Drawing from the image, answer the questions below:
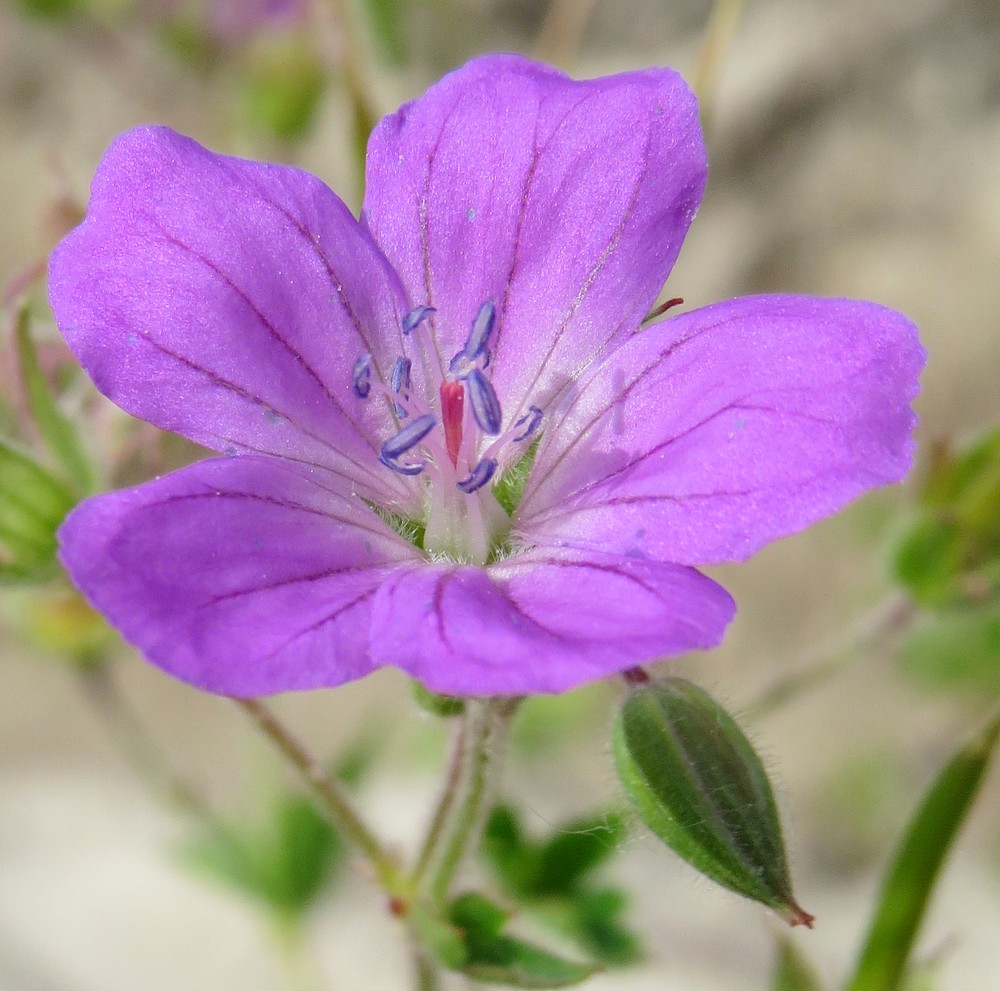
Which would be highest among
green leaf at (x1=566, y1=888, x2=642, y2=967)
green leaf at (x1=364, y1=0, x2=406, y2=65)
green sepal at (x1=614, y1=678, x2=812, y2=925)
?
green leaf at (x1=364, y1=0, x2=406, y2=65)

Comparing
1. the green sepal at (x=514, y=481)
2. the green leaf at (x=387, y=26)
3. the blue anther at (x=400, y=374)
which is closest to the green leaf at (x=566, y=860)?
the green sepal at (x=514, y=481)

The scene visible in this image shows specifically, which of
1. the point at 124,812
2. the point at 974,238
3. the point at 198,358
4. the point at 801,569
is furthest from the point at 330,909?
the point at 974,238

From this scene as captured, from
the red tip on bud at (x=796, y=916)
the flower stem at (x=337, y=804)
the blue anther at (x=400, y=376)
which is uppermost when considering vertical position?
the blue anther at (x=400, y=376)

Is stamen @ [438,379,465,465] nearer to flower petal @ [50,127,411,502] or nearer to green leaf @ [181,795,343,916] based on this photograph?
flower petal @ [50,127,411,502]

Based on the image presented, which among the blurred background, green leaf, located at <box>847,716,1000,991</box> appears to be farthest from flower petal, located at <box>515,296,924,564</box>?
the blurred background

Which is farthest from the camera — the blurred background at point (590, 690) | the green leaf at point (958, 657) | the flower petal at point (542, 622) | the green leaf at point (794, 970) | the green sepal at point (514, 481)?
the blurred background at point (590, 690)

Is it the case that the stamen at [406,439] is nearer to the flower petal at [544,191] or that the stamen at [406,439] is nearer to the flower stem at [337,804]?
the flower petal at [544,191]

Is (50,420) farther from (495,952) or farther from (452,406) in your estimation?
(495,952)

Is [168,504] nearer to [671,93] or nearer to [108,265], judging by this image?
[108,265]
